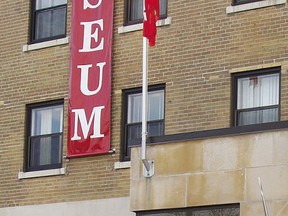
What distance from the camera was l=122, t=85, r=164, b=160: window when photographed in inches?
1208

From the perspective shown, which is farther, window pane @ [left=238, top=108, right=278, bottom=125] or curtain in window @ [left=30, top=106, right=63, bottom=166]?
curtain in window @ [left=30, top=106, right=63, bottom=166]

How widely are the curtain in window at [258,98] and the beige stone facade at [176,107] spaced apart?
1.01 ft

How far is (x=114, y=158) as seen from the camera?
1219 inches

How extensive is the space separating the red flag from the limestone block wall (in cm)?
253

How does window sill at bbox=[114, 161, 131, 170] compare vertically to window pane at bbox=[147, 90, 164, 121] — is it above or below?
below

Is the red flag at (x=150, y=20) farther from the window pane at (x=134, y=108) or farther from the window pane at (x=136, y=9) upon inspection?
the window pane at (x=136, y=9)

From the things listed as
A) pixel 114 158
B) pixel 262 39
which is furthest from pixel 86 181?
pixel 262 39

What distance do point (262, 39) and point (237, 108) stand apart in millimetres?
1688

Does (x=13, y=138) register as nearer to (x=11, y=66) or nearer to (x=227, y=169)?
(x=11, y=66)

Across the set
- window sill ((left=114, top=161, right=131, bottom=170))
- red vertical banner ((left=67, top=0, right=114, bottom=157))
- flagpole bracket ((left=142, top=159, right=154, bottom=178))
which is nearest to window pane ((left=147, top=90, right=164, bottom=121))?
Answer: red vertical banner ((left=67, top=0, right=114, bottom=157))

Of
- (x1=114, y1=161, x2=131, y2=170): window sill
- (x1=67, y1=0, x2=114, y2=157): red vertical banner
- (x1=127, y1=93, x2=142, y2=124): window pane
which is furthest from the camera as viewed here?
(x1=67, y1=0, x2=114, y2=157): red vertical banner

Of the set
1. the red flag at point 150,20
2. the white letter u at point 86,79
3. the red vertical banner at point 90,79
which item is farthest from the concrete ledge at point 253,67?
the white letter u at point 86,79

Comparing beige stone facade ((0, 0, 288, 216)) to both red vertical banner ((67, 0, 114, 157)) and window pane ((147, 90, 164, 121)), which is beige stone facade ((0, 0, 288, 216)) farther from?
window pane ((147, 90, 164, 121))

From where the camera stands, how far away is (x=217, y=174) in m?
26.8
